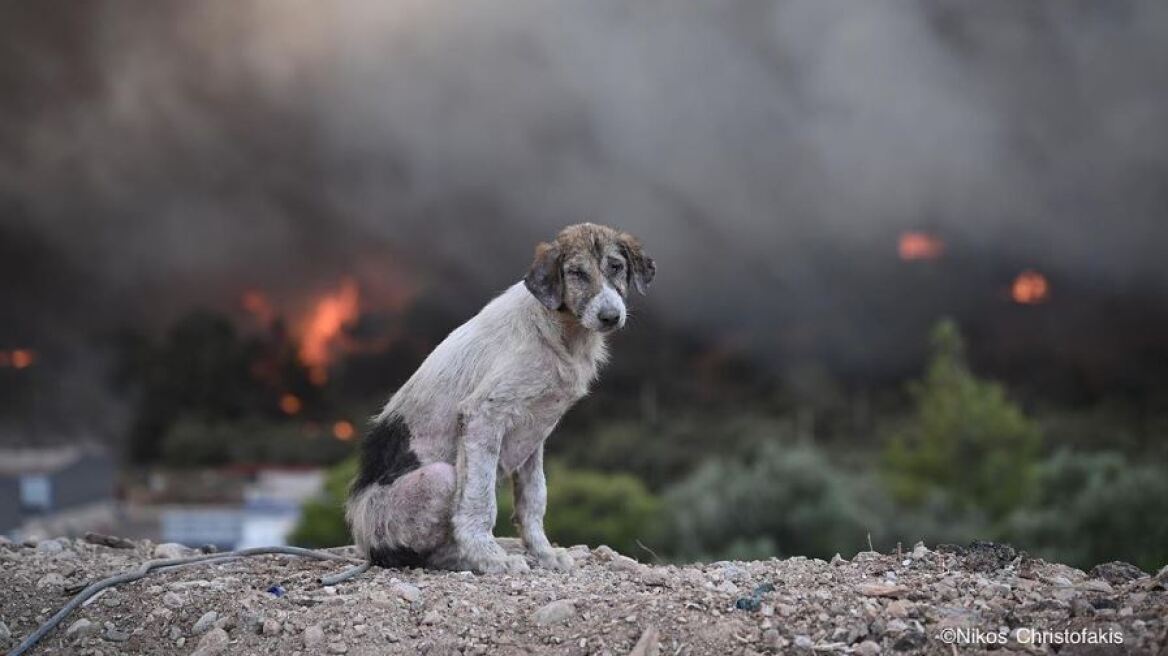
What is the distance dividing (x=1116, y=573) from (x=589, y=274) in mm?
3794

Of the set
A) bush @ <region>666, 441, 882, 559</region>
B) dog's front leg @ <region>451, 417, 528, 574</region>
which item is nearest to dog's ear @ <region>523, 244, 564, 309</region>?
dog's front leg @ <region>451, 417, 528, 574</region>

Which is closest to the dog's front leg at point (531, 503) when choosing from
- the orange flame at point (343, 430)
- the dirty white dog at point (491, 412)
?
the dirty white dog at point (491, 412)

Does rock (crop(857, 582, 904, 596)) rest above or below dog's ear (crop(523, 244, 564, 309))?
below

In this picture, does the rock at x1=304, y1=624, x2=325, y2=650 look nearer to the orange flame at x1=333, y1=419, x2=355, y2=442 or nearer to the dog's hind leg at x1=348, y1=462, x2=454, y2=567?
the dog's hind leg at x1=348, y1=462, x2=454, y2=567

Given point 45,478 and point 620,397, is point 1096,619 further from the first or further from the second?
point 620,397

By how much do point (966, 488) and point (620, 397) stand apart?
1120cm

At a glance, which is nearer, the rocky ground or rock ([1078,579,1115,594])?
the rocky ground

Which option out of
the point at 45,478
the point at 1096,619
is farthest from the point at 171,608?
the point at 45,478

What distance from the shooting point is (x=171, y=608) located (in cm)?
692

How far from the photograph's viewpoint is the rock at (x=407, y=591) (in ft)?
22.0

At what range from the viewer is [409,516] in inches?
296

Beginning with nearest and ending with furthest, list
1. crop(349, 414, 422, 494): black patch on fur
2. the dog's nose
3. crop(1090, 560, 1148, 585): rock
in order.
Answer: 1. crop(1090, 560, 1148, 585): rock
2. the dog's nose
3. crop(349, 414, 422, 494): black patch on fur

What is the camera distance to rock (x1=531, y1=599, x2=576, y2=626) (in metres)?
6.20

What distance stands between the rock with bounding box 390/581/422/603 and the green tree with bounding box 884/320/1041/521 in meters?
28.7
